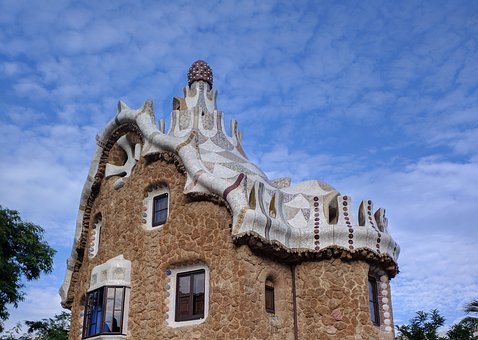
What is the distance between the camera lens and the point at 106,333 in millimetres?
12008

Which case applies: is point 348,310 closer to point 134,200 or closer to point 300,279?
point 300,279

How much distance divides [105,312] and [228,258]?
288cm

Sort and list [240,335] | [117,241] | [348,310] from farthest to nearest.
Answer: [117,241] < [348,310] < [240,335]

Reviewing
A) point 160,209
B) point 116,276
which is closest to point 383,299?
point 160,209

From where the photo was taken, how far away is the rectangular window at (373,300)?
40.4ft

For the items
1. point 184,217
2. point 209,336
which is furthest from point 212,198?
point 209,336

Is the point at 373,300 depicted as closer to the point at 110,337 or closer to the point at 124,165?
the point at 110,337

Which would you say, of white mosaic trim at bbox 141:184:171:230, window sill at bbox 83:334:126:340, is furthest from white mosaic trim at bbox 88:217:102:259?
window sill at bbox 83:334:126:340

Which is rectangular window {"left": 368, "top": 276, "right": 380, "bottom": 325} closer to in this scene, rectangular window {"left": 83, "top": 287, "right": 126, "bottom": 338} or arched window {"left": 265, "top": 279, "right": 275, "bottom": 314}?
arched window {"left": 265, "top": 279, "right": 275, "bottom": 314}

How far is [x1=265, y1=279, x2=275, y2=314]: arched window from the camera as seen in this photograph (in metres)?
11.8

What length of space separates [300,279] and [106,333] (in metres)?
4.01

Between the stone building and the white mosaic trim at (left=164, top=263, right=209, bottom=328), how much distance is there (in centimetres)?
2

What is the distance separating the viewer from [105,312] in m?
12.2

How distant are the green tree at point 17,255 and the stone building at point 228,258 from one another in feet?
9.82
